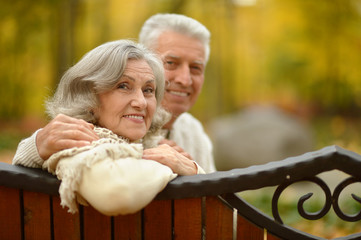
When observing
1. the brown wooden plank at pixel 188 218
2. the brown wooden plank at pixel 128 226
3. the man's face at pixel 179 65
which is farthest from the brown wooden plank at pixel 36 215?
the man's face at pixel 179 65

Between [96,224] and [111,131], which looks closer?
[96,224]

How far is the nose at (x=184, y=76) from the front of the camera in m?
3.12

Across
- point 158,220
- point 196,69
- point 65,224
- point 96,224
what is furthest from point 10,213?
point 196,69

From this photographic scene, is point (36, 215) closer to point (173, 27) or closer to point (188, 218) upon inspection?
point (188, 218)

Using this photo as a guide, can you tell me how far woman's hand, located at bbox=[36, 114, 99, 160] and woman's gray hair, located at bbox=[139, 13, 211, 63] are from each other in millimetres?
1643

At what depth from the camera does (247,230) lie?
1698 millimetres

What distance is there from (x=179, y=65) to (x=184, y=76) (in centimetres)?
11

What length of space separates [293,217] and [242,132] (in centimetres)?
460

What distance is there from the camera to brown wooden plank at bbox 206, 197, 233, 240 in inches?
Result: 66.6

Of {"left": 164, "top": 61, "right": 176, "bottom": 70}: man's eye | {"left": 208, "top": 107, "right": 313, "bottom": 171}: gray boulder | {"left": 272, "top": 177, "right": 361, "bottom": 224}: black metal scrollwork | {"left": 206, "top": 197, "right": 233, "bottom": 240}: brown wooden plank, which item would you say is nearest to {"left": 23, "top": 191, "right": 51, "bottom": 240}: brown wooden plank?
{"left": 206, "top": 197, "right": 233, "bottom": 240}: brown wooden plank

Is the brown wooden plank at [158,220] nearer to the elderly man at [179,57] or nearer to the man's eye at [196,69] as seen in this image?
the elderly man at [179,57]

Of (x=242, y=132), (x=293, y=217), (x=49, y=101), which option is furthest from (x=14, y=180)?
(x=242, y=132)

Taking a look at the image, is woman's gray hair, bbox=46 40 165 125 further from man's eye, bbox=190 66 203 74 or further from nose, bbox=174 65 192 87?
man's eye, bbox=190 66 203 74

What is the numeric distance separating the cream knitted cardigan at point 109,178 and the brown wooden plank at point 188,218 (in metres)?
0.16
